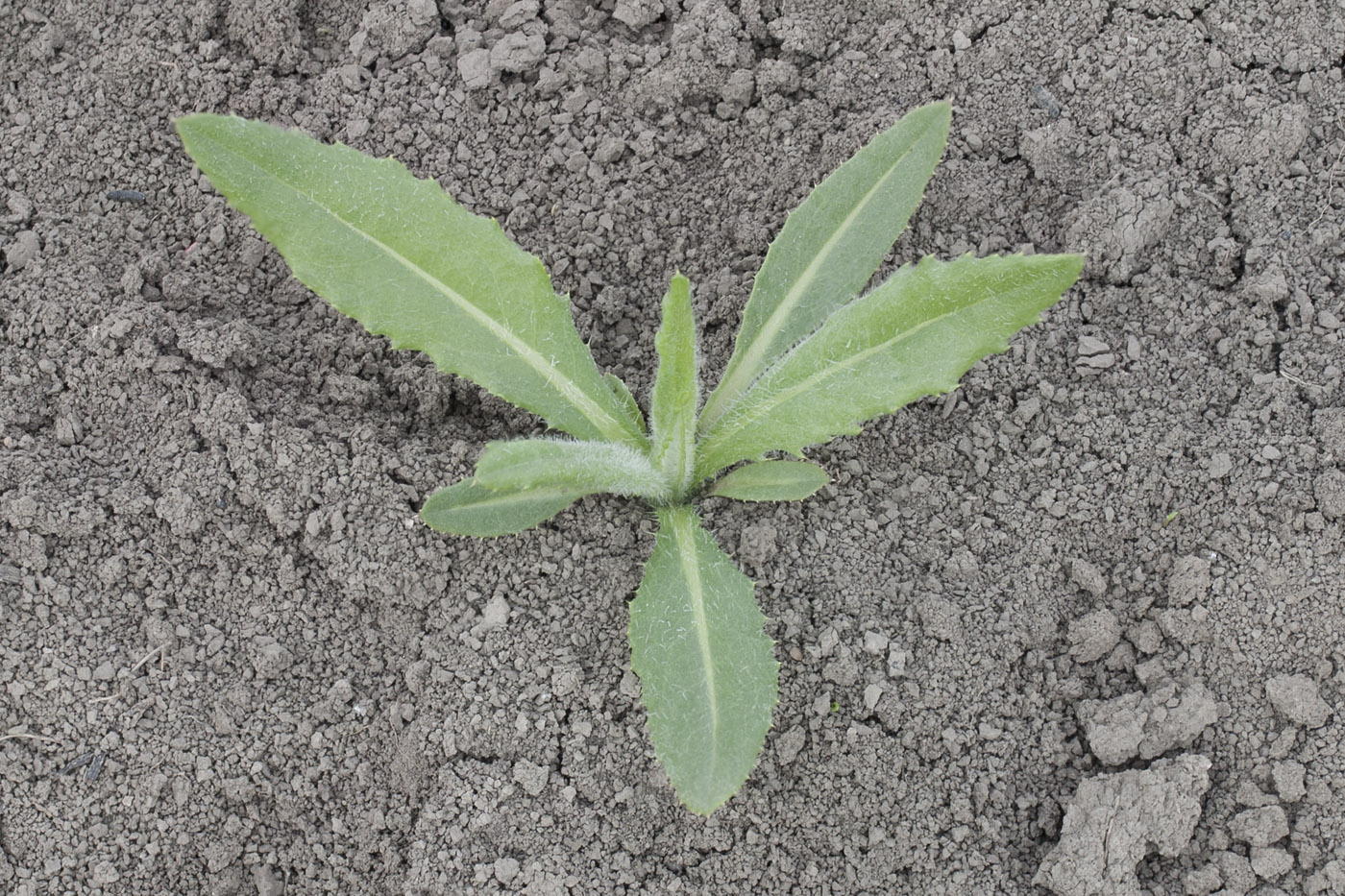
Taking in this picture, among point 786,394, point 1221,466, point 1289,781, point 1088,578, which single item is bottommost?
point 1289,781

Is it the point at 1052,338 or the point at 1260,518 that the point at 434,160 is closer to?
the point at 1052,338

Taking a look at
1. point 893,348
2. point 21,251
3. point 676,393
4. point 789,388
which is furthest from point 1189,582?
point 21,251

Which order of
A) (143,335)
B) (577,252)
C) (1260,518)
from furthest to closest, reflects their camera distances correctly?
(577,252), (143,335), (1260,518)

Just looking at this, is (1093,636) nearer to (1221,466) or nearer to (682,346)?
(1221,466)

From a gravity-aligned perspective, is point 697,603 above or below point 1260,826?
above

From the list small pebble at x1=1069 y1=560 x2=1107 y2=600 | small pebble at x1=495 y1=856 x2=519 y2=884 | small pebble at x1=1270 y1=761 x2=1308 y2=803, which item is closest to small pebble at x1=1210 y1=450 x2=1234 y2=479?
small pebble at x1=1069 y1=560 x2=1107 y2=600

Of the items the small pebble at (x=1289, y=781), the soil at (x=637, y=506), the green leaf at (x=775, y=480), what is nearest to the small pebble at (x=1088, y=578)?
the soil at (x=637, y=506)

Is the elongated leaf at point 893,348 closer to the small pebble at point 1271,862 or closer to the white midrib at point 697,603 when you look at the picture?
the white midrib at point 697,603

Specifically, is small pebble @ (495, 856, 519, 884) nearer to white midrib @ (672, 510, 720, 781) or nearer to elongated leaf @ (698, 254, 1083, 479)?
white midrib @ (672, 510, 720, 781)

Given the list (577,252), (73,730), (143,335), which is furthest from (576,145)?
(73,730)
